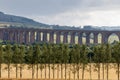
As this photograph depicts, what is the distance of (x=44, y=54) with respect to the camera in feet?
312

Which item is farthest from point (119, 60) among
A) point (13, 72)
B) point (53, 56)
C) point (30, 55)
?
point (13, 72)

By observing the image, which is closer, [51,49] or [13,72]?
[51,49]

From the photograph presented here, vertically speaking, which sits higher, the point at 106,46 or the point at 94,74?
the point at 106,46

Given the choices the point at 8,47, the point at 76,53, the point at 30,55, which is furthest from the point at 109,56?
the point at 8,47

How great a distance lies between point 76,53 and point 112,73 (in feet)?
77.7

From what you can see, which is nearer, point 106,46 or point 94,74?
point 106,46

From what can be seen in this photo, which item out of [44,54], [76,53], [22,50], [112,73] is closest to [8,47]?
[22,50]

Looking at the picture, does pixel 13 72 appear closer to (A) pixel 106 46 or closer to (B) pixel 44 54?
(B) pixel 44 54

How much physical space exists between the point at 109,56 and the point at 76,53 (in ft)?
30.4

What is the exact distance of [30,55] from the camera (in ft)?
305

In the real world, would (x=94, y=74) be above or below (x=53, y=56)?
below

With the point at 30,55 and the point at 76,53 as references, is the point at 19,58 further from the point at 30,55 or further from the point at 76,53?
the point at 76,53

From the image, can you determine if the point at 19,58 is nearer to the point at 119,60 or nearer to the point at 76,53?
the point at 76,53

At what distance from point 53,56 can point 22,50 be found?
8907mm
